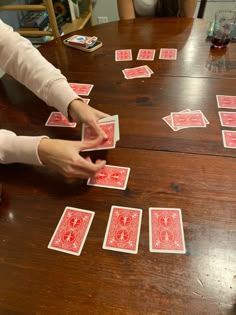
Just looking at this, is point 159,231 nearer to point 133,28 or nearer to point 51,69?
point 51,69

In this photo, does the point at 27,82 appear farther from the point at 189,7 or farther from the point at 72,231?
the point at 189,7

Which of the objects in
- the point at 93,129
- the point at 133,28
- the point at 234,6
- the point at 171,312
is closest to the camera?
the point at 171,312

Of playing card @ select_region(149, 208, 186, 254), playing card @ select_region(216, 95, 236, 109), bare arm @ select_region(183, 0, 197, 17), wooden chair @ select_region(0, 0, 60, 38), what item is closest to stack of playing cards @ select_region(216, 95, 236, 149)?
playing card @ select_region(216, 95, 236, 109)

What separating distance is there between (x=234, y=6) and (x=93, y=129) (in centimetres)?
246

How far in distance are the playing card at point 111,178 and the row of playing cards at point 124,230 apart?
7cm

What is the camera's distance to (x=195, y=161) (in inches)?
29.2

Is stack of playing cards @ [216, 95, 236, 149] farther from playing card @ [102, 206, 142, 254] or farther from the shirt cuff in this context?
the shirt cuff

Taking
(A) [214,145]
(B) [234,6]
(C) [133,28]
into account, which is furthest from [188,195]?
(B) [234,6]

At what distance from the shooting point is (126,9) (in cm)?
166

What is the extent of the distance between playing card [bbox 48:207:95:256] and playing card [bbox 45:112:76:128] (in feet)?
1.14

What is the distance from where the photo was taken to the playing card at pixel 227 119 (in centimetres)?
85

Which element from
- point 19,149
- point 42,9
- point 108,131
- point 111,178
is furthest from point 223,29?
point 42,9

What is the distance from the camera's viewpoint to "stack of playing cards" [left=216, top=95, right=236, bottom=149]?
788 mm

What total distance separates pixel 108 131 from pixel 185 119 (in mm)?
250
